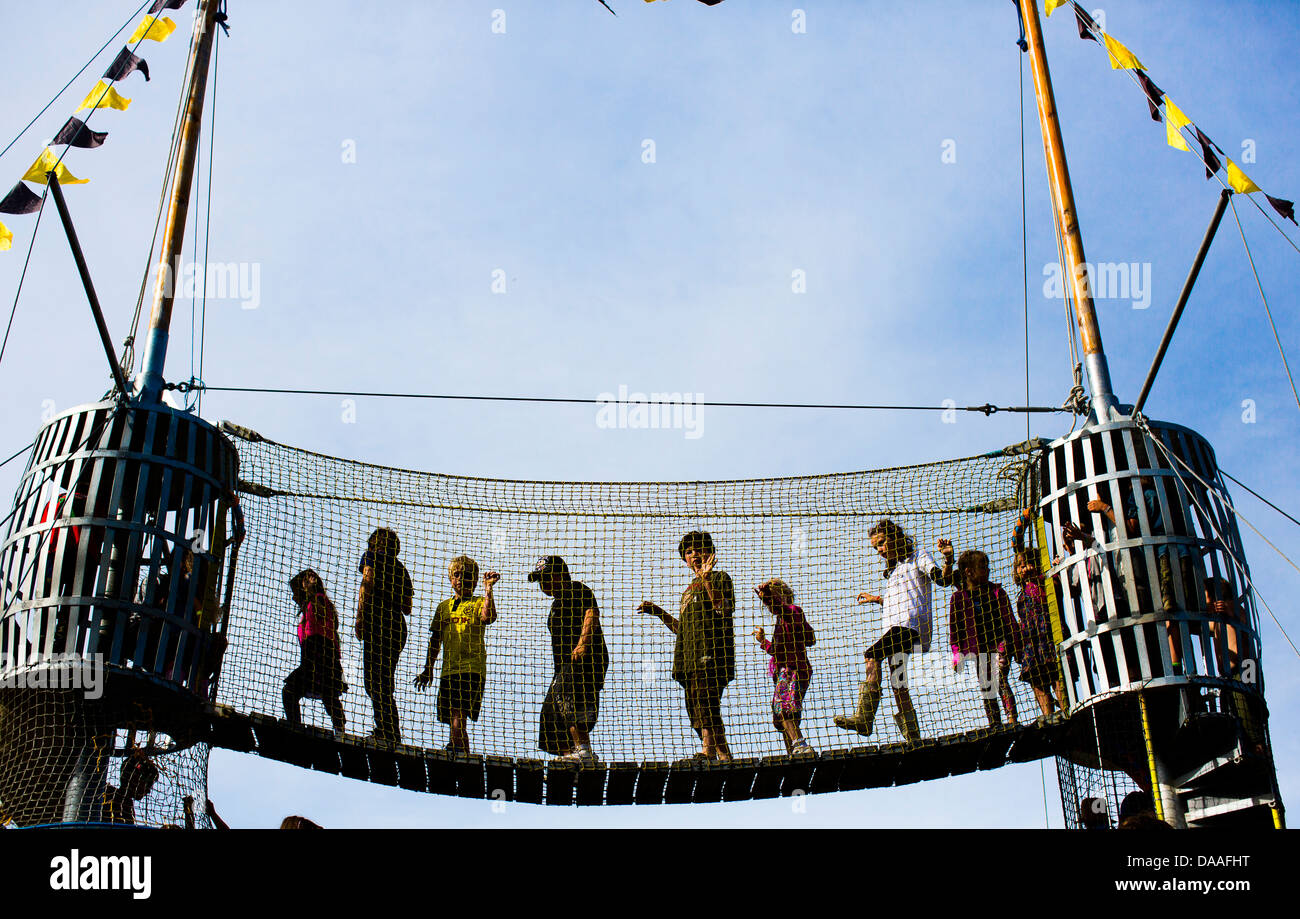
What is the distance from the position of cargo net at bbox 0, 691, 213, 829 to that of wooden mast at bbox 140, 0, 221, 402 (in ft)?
6.42

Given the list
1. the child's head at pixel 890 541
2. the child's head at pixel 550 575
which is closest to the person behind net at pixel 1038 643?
the child's head at pixel 890 541

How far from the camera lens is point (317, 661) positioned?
7.66 m

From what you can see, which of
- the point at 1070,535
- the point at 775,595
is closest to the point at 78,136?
the point at 775,595

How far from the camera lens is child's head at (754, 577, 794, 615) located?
316 inches

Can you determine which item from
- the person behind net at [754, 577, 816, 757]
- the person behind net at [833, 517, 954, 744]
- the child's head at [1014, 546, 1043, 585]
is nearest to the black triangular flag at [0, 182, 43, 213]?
the person behind net at [754, 577, 816, 757]

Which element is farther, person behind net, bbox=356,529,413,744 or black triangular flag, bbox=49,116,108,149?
black triangular flag, bbox=49,116,108,149

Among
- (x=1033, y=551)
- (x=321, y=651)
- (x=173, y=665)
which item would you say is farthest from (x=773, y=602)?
(x=173, y=665)

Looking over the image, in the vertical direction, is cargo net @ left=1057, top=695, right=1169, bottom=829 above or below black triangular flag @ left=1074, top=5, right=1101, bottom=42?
below

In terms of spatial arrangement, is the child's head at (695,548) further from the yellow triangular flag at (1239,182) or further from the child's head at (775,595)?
the yellow triangular flag at (1239,182)

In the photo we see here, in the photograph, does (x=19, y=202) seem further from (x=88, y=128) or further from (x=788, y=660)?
(x=788, y=660)

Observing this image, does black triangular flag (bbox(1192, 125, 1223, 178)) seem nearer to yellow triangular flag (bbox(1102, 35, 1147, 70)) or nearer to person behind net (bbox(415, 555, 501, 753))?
yellow triangular flag (bbox(1102, 35, 1147, 70))

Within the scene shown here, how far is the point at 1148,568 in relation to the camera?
287 inches
